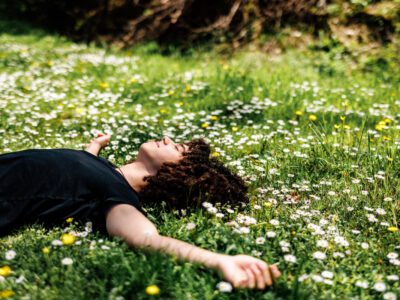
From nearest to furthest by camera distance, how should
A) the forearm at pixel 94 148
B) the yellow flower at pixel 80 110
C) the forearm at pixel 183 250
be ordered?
the forearm at pixel 183 250 → the forearm at pixel 94 148 → the yellow flower at pixel 80 110

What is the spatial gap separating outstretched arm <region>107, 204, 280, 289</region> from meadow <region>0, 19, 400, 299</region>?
0.05 meters

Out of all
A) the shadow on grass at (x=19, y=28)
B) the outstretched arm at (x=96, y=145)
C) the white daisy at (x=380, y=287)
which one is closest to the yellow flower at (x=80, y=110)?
the outstretched arm at (x=96, y=145)

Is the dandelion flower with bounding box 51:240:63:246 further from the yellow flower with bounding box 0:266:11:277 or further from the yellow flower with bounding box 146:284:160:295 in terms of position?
the yellow flower with bounding box 146:284:160:295

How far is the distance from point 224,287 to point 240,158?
169 cm

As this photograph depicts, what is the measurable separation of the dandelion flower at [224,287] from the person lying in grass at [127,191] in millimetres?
26

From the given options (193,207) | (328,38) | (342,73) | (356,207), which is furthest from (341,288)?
(328,38)

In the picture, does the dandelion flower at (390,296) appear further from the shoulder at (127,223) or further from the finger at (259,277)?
the shoulder at (127,223)

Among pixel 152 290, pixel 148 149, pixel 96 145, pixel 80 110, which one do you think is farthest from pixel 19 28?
pixel 152 290

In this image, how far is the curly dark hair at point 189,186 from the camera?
2.33m

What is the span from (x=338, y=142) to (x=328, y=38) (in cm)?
392

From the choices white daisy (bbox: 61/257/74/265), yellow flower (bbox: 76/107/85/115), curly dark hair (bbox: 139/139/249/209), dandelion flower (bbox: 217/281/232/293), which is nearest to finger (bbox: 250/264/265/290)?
dandelion flower (bbox: 217/281/232/293)

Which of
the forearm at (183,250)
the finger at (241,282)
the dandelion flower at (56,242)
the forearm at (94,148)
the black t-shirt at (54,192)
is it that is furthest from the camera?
the forearm at (94,148)

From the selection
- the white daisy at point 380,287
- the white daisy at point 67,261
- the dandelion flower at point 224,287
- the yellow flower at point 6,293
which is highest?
the yellow flower at point 6,293

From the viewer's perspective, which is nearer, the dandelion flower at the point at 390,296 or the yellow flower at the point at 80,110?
the dandelion flower at the point at 390,296
